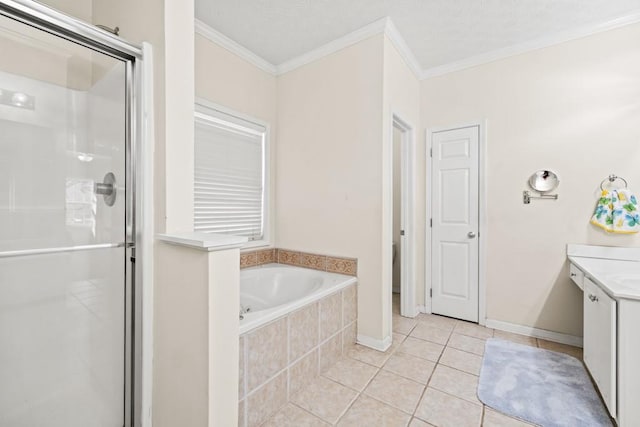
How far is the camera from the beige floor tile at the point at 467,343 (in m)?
2.29

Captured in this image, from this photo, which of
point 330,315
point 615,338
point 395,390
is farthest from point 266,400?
point 615,338

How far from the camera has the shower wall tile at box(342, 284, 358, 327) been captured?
2.24 meters

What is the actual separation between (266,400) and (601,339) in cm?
191

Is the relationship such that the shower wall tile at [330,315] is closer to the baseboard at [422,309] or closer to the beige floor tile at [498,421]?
the beige floor tile at [498,421]

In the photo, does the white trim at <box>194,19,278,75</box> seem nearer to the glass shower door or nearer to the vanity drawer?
the glass shower door

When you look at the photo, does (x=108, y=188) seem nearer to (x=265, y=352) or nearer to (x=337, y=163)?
(x=265, y=352)

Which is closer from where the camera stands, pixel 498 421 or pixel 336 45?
pixel 498 421

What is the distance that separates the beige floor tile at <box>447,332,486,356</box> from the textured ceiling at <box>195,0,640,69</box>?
2653 millimetres

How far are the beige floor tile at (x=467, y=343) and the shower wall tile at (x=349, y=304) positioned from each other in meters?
0.86

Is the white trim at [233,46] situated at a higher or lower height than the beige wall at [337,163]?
higher

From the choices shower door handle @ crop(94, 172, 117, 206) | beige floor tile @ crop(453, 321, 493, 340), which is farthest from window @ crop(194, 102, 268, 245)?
beige floor tile @ crop(453, 321, 493, 340)

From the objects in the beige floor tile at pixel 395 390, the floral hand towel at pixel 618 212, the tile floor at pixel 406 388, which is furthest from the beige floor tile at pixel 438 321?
the floral hand towel at pixel 618 212

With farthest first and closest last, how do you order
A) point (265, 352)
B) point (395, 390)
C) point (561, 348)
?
point (561, 348), point (395, 390), point (265, 352)

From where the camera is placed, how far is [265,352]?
153 cm
